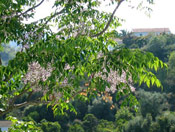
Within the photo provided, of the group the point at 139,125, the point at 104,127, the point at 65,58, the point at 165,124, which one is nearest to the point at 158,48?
the point at 104,127

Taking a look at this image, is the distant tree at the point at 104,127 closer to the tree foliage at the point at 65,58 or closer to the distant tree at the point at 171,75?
the distant tree at the point at 171,75

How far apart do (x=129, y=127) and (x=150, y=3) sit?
29.6m

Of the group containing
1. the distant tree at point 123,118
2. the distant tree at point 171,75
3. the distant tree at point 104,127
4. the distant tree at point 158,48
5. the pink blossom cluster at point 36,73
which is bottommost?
the distant tree at point 104,127

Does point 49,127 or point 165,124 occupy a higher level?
point 49,127

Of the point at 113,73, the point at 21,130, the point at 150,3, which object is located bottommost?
the point at 21,130

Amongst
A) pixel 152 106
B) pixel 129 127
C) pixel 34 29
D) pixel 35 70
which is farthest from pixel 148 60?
pixel 152 106

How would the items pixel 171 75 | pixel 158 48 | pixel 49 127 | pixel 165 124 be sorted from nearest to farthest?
1. pixel 165 124
2. pixel 49 127
3. pixel 171 75
4. pixel 158 48

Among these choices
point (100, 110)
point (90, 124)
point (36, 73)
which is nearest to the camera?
point (36, 73)

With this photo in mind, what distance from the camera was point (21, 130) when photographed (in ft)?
26.1

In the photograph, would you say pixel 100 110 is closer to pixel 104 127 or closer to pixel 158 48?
pixel 104 127

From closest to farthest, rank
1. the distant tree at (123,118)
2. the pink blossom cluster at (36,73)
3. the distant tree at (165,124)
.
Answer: the pink blossom cluster at (36,73)
the distant tree at (165,124)
the distant tree at (123,118)

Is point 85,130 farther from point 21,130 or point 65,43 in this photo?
point 65,43

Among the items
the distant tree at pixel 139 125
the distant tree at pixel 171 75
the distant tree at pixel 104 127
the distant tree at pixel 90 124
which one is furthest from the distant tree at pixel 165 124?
the distant tree at pixel 171 75

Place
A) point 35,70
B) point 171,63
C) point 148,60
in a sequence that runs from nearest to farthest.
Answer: point 148,60
point 35,70
point 171,63
